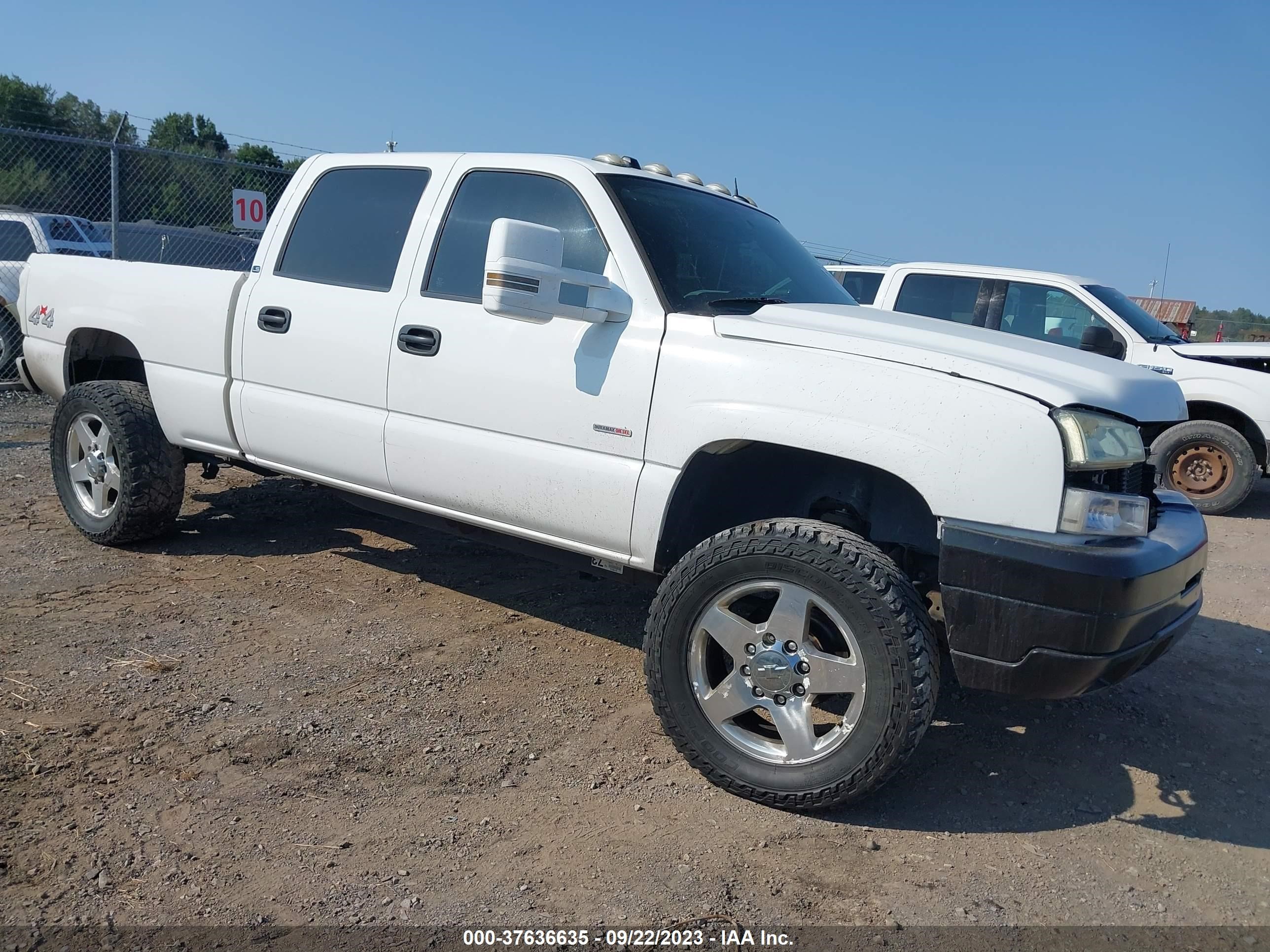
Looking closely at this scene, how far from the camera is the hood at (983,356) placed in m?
2.82

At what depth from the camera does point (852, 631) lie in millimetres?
2896

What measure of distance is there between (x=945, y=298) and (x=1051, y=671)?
6.12 metres

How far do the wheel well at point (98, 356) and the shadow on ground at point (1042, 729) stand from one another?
0.94 metres

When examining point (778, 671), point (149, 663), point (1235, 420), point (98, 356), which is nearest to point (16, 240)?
point (98, 356)

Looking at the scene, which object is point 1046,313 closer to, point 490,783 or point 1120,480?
point 1120,480

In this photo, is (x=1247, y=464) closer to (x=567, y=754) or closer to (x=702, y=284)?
(x=702, y=284)

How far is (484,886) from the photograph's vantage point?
101 inches

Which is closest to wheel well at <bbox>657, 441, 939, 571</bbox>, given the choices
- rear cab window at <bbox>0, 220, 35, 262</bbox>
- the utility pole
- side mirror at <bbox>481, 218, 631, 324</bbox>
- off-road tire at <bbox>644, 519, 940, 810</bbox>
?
off-road tire at <bbox>644, 519, 940, 810</bbox>

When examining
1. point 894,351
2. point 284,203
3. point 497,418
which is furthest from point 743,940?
point 284,203

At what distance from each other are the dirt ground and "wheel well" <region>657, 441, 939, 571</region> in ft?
2.52

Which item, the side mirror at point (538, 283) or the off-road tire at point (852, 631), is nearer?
the off-road tire at point (852, 631)

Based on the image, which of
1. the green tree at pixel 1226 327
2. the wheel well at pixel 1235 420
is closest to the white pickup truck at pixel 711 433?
the wheel well at pixel 1235 420

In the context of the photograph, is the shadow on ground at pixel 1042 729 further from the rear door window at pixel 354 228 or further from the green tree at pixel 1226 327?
the green tree at pixel 1226 327

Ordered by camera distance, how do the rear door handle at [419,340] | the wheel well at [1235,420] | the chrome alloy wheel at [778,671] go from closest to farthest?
the chrome alloy wheel at [778,671] → the rear door handle at [419,340] → the wheel well at [1235,420]
